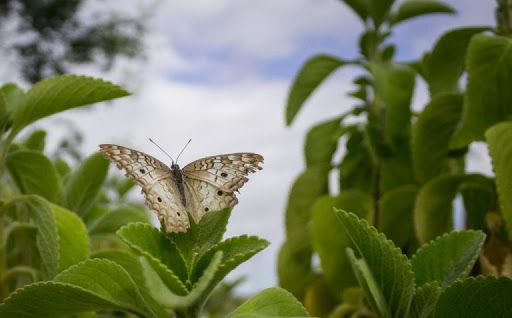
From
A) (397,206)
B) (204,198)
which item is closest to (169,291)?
(204,198)

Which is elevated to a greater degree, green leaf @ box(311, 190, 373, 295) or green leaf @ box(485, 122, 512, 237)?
green leaf @ box(485, 122, 512, 237)

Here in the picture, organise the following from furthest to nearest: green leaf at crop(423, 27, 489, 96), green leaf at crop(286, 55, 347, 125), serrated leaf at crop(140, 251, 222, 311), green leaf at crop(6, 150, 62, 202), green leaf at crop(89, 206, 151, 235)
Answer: green leaf at crop(286, 55, 347, 125) < green leaf at crop(423, 27, 489, 96) < green leaf at crop(89, 206, 151, 235) < green leaf at crop(6, 150, 62, 202) < serrated leaf at crop(140, 251, 222, 311)

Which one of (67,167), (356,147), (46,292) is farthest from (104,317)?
(356,147)

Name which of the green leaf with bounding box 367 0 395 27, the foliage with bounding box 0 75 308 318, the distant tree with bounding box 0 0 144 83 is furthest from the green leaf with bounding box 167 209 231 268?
the distant tree with bounding box 0 0 144 83

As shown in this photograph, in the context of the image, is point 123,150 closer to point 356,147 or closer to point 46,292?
point 46,292

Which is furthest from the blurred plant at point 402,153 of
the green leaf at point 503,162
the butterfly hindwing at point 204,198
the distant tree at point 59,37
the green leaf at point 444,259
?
the distant tree at point 59,37

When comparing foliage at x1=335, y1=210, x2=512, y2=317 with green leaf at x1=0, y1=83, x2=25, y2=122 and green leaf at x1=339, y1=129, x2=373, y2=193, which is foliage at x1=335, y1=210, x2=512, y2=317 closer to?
green leaf at x1=0, y1=83, x2=25, y2=122
